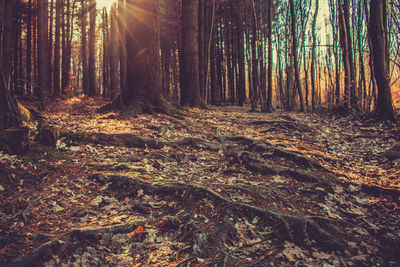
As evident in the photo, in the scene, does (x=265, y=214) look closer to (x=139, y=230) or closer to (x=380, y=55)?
(x=139, y=230)

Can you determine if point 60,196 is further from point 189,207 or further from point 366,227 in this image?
point 366,227

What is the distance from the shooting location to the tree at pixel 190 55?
10.3 meters

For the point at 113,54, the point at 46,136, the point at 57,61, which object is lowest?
the point at 46,136

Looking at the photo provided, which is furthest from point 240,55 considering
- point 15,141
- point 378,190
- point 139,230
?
point 139,230

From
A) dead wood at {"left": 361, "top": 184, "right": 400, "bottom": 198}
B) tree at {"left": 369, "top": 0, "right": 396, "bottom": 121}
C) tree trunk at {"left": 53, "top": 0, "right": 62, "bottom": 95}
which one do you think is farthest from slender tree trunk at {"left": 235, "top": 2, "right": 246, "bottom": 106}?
dead wood at {"left": 361, "top": 184, "right": 400, "bottom": 198}

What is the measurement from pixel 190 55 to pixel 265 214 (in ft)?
29.2

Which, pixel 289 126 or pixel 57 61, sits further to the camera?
pixel 57 61

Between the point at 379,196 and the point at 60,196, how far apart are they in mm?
4487

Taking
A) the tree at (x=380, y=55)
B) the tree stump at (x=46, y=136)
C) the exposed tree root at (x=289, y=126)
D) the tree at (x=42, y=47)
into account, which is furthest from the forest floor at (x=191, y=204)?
the tree at (x=42, y=47)

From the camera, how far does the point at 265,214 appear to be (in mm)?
2842

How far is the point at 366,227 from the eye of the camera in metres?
2.71

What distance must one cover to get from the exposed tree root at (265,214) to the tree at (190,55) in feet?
23.8

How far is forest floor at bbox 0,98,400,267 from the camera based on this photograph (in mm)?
2266

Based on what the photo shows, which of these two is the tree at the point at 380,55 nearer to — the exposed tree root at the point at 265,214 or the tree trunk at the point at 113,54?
the exposed tree root at the point at 265,214
